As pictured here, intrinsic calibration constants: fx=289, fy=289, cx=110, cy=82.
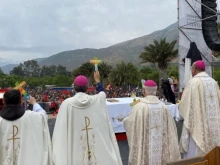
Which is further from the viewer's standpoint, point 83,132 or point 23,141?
point 83,132

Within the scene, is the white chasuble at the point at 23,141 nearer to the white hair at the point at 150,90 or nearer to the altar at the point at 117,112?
the white hair at the point at 150,90

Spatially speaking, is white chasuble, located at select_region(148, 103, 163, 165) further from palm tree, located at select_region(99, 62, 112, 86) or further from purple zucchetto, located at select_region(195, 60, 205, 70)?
palm tree, located at select_region(99, 62, 112, 86)

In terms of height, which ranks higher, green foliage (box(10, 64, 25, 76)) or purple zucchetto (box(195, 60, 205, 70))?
green foliage (box(10, 64, 25, 76))

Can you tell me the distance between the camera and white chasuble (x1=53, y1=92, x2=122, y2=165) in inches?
152

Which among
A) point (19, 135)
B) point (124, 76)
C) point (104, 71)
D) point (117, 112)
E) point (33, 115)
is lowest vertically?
point (117, 112)

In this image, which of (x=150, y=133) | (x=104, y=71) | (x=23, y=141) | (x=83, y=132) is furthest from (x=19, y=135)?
(x=104, y=71)

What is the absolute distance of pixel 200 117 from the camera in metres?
5.00

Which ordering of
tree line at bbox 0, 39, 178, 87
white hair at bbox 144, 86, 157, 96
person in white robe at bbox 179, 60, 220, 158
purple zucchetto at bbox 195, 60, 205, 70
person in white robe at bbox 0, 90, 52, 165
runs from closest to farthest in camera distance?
person in white robe at bbox 0, 90, 52, 165, white hair at bbox 144, 86, 157, 96, person in white robe at bbox 179, 60, 220, 158, purple zucchetto at bbox 195, 60, 205, 70, tree line at bbox 0, 39, 178, 87

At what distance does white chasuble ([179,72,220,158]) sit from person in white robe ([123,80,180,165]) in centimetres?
60

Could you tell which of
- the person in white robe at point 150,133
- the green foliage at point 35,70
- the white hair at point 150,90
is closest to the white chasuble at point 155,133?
the person in white robe at point 150,133

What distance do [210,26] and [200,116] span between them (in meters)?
7.84

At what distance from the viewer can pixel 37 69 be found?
111m

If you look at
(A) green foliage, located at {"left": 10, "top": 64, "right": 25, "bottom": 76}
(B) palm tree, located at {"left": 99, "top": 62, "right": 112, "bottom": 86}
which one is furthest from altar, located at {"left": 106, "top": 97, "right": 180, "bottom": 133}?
(A) green foliage, located at {"left": 10, "top": 64, "right": 25, "bottom": 76}

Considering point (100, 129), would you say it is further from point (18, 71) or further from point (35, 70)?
point (35, 70)
